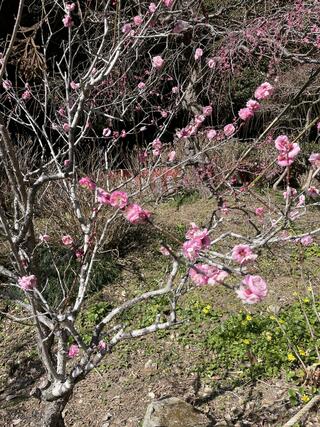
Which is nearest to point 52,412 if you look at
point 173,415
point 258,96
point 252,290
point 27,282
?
point 173,415

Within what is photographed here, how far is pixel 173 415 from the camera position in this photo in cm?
232

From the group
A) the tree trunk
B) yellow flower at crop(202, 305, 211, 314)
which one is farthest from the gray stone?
yellow flower at crop(202, 305, 211, 314)

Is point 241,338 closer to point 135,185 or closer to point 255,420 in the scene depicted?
point 255,420

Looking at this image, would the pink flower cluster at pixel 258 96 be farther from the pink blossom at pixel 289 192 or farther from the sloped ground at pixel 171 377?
the sloped ground at pixel 171 377

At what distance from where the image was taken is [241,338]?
3.05 m

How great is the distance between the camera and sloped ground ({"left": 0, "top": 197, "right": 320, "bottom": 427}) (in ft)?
8.36

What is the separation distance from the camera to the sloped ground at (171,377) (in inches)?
100

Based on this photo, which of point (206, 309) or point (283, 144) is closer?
point (283, 144)

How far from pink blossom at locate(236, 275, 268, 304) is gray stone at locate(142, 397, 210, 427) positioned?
1418 mm

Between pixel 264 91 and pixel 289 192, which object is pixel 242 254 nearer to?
pixel 289 192

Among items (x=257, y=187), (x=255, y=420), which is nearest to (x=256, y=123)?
(x=257, y=187)

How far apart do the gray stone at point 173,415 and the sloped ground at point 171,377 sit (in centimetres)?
14

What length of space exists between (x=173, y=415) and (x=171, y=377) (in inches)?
20.8

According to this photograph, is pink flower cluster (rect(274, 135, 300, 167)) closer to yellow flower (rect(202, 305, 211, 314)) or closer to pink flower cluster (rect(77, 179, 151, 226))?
pink flower cluster (rect(77, 179, 151, 226))
